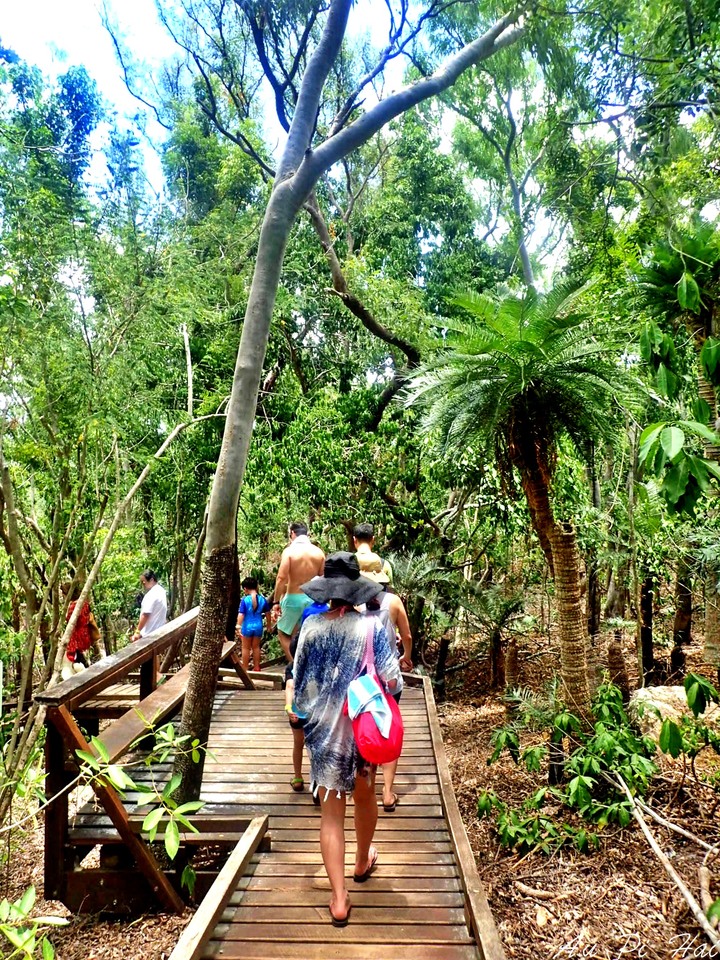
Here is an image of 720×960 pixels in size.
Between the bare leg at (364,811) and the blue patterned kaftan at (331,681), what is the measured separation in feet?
0.34

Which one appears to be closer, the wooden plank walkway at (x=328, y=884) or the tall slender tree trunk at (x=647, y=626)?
the wooden plank walkway at (x=328, y=884)

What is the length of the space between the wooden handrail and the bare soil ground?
117 cm

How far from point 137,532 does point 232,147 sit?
7994mm

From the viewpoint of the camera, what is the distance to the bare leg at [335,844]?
283 cm

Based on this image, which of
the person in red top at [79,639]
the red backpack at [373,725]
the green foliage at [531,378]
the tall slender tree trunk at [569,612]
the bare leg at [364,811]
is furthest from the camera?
the person in red top at [79,639]

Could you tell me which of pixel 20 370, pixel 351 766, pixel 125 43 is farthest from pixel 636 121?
pixel 125 43

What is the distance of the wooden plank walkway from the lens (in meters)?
2.71

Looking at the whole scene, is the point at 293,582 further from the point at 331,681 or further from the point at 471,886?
the point at 471,886

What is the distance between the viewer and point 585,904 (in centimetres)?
388

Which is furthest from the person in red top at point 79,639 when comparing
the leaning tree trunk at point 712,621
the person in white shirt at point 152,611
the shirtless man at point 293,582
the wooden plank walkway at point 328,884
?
the leaning tree trunk at point 712,621

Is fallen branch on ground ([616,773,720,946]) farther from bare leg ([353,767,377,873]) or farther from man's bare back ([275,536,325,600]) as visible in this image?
man's bare back ([275,536,325,600])

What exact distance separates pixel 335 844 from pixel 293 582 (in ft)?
7.16

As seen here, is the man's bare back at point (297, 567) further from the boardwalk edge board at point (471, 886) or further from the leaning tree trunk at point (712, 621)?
the leaning tree trunk at point (712, 621)

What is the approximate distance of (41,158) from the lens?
5230 mm
